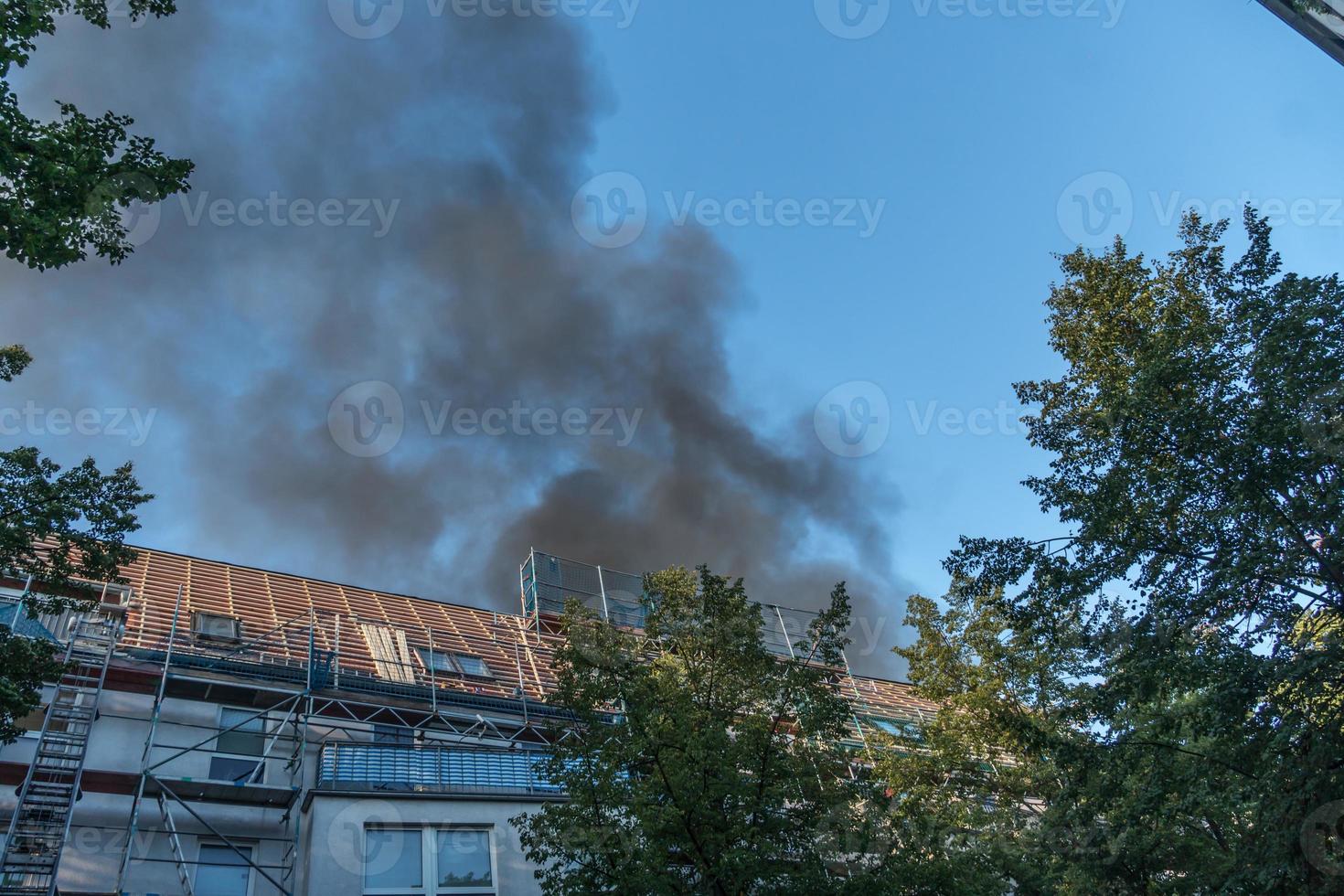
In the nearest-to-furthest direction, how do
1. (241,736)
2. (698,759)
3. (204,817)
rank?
1. (698,759)
2. (204,817)
3. (241,736)

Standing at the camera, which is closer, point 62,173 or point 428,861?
point 62,173

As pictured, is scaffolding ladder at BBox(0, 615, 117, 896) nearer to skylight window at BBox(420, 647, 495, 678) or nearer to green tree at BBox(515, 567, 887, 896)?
green tree at BBox(515, 567, 887, 896)

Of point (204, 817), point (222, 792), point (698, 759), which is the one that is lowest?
point (698, 759)

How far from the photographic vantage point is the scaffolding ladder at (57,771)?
16.6 meters

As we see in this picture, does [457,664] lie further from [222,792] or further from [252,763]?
[222,792]

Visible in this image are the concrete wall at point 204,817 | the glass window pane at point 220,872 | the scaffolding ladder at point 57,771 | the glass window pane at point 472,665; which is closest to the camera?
the scaffolding ladder at point 57,771

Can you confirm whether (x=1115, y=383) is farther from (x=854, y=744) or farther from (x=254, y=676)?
(x=254, y=676)

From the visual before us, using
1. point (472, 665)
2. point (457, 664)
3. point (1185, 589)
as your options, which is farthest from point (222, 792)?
point (1185, 589)

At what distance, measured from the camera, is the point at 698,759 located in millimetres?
16625

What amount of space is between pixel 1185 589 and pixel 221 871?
19.5 meters

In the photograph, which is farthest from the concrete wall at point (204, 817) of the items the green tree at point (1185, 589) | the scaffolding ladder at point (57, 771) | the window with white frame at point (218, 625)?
the green tree at point (1185, 589)

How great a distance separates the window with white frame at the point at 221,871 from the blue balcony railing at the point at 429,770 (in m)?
Result: 2.11

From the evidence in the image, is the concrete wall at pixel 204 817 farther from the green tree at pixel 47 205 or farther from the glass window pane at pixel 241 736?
the green tree at pixel 47 205

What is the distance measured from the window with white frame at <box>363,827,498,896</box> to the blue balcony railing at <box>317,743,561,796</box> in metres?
0.92
